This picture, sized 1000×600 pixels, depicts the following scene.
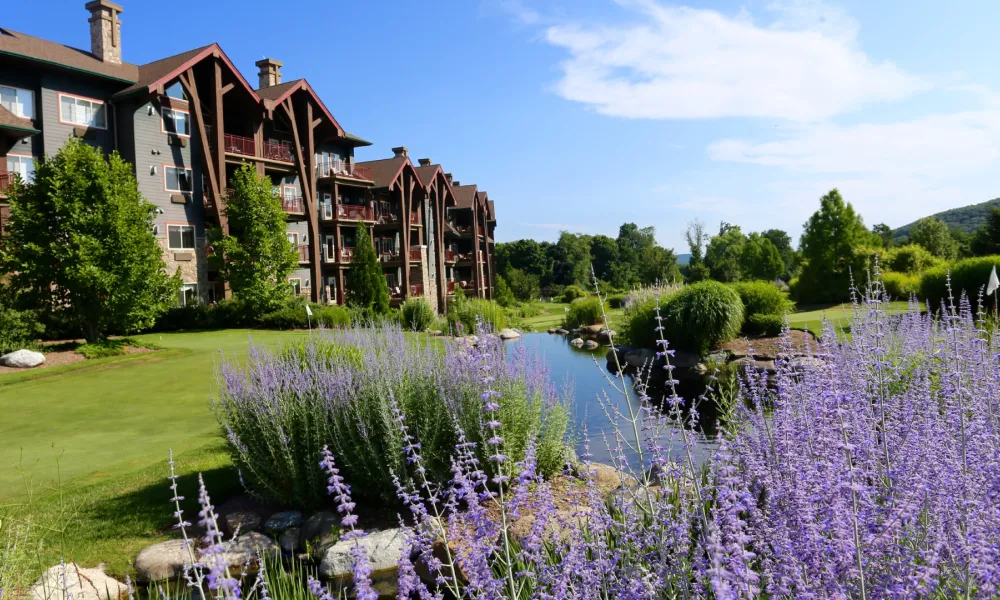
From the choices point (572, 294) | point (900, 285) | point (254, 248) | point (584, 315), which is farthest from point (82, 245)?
point (572, 294)

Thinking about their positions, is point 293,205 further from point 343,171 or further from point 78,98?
point 78,98

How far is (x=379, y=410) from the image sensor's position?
614 cm

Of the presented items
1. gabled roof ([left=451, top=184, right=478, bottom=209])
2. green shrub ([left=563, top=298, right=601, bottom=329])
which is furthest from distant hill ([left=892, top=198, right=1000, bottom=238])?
green shrub ([left=563, top=298, right=601, bottom=329])

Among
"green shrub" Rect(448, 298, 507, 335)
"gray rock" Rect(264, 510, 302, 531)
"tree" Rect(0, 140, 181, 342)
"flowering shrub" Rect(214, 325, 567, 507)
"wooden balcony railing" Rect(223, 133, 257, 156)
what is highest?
"wooden balcony railing" Rect(223, 133, 257, 156)

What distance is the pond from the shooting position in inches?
279

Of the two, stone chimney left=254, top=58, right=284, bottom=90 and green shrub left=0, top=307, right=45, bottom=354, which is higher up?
stone chimney left=254, top=58, right=284, bottom=90

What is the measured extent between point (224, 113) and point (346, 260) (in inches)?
390

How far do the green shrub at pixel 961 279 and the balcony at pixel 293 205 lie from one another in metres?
28.1

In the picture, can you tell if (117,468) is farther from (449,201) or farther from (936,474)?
(449,201)

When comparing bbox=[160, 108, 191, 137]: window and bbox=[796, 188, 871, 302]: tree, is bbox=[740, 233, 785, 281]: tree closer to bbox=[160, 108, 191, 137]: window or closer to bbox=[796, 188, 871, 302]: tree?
bbox=[796, 188, 871, 302]: tree

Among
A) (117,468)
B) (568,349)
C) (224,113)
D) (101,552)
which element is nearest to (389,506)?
(101,552)

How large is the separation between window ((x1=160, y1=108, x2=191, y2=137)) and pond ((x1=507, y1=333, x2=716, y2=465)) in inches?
735

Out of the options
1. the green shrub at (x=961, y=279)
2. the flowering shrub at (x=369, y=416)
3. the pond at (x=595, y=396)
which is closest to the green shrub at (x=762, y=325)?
the pond at (x=595, y=396)

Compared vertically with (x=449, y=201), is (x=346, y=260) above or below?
below
